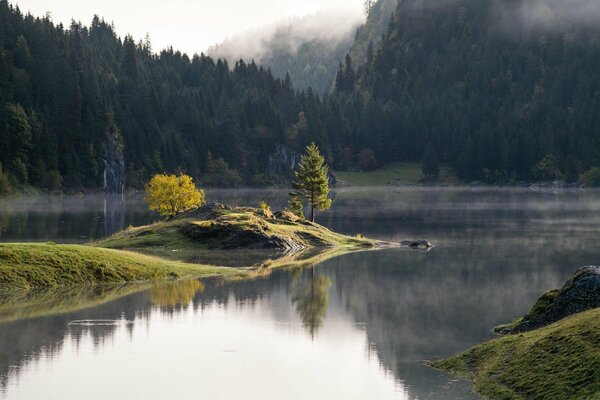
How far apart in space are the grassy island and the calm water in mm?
3926

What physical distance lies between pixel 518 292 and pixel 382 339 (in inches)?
919

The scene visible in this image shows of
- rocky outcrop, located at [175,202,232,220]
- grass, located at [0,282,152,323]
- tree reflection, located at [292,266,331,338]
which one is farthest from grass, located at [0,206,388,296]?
tree reflection, located at [292,266,331,338]

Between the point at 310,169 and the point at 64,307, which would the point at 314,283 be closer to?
the point at 64,307

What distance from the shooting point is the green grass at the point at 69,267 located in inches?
2603

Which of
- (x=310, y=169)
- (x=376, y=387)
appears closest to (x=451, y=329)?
(x=376, y=387)

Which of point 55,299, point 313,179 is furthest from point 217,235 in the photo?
point 55,299

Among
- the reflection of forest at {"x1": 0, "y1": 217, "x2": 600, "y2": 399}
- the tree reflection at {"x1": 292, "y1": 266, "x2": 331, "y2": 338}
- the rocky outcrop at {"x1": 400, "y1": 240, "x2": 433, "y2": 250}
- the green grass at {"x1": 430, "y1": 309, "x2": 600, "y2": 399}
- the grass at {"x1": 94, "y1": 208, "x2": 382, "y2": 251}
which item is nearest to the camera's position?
the green grass at {"x1": 430, "y1": 309, "x2": 600, "y2": 399}

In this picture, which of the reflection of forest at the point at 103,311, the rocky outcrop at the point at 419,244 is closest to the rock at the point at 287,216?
the rocky outcrop at the point at 419,244

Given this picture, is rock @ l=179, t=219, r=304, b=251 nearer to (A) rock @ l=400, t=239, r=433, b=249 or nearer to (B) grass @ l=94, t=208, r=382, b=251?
(B) grass @ l=94, t=208, r=382, b=251

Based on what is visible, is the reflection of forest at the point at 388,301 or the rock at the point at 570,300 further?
the reflection of forest at the point at 388,301

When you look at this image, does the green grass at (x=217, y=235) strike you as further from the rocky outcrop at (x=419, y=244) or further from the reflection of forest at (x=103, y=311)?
the reflection of forest at (x=103, y=311)

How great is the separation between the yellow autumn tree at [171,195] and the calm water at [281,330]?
39278mm

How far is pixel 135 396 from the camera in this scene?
3841 cm

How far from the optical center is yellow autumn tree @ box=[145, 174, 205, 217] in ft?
427
